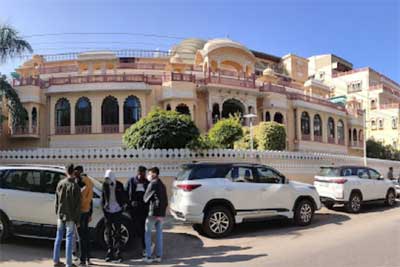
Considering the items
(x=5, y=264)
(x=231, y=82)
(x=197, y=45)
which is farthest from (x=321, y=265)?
(x=197, y=45)

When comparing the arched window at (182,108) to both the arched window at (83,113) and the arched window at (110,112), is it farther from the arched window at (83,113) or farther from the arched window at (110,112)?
the arched window at (83,113)

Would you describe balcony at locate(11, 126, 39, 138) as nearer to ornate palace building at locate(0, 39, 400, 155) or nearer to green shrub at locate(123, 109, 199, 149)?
ornate palace building at locate(0, 39, 400, 155)

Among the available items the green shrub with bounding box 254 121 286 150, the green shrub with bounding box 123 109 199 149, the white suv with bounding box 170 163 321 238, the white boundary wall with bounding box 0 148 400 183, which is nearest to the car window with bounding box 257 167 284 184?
the white suv with bounding box 170 163 321 238

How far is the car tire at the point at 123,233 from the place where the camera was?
25.0ft

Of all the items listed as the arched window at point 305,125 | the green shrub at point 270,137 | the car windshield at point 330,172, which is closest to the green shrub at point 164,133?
the car windshield at point 330,172

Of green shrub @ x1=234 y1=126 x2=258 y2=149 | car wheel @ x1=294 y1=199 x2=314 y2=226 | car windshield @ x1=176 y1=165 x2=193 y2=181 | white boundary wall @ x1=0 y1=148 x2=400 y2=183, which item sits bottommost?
car wheel @ x1=294 y1=199 x2=314 y2=226

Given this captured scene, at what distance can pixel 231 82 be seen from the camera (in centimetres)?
2777

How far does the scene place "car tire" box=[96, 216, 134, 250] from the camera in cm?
762

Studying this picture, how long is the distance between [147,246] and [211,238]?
2.26 metres

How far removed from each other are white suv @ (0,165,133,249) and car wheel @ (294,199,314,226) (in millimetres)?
4798

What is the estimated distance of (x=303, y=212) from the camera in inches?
405

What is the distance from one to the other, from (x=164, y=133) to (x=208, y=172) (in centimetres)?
500

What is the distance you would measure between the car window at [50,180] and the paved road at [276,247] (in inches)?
50.0

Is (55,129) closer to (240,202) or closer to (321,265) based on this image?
(240,202)
